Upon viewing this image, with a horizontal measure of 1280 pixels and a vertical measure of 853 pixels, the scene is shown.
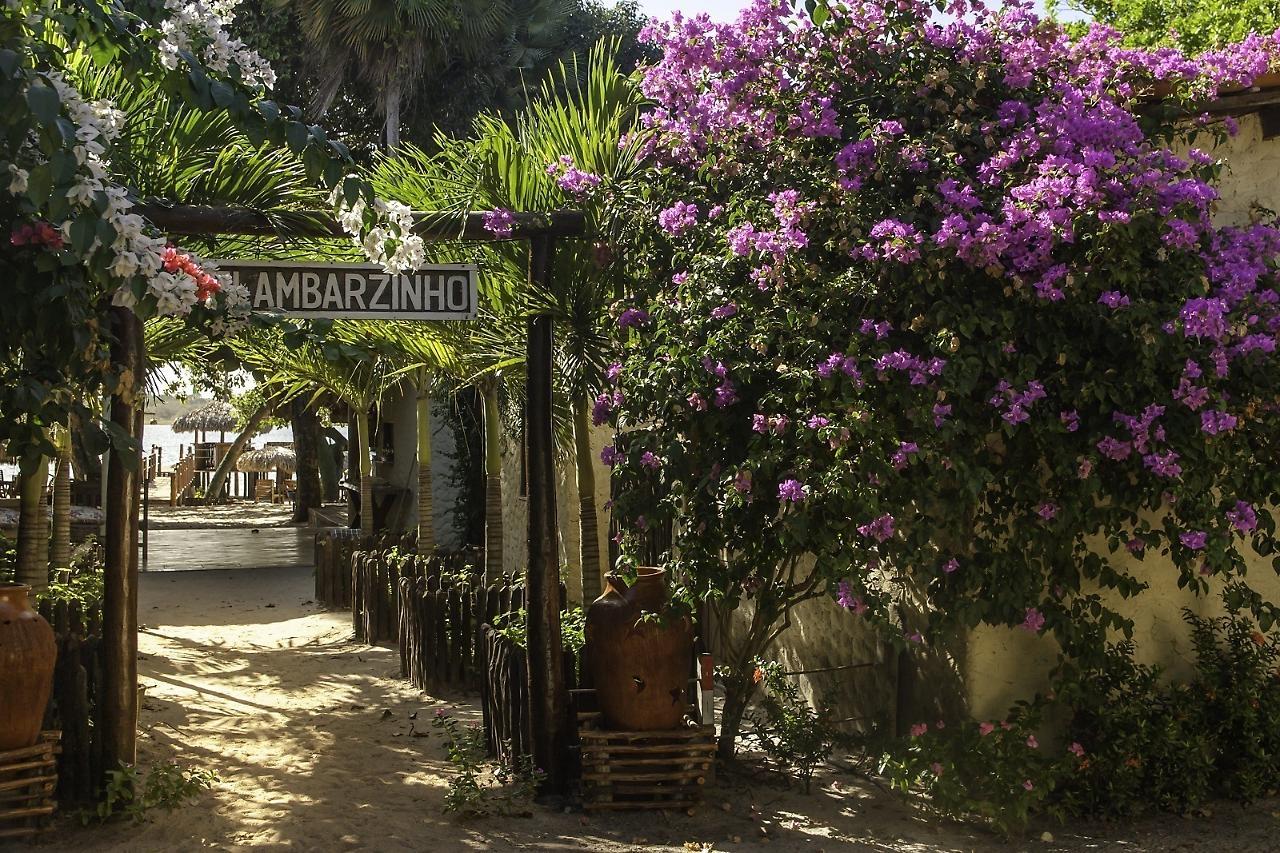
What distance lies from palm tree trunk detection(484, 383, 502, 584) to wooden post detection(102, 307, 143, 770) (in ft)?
9.76

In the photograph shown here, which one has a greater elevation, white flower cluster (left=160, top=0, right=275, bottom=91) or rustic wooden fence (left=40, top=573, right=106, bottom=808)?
white flower cluster (left=160, top=0, right=275, bottom=91)

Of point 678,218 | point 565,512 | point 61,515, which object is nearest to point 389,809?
point 678,218

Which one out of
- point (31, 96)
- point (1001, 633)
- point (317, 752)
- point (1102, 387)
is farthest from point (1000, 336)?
point (317, 752)

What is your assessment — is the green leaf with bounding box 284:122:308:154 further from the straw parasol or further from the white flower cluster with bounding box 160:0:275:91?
the straw parasol

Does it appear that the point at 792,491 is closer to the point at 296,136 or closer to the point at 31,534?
the point at 296,136

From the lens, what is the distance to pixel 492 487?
8445mm

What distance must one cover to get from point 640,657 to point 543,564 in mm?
628

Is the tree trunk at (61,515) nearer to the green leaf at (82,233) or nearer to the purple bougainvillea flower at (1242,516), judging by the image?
the green leaf at (82,233)

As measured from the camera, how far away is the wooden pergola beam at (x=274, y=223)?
5117 mm

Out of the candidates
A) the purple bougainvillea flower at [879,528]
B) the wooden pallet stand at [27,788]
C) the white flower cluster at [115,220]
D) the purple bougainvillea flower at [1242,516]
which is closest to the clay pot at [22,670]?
the wooden pallet stand at [27,788]

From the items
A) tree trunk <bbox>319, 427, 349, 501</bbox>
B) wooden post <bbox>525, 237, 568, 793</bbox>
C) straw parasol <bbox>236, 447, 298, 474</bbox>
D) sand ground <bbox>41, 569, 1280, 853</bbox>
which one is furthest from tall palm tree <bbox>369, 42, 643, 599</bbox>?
straw parasol <bbox>236, 447, 298, 474</bbox>

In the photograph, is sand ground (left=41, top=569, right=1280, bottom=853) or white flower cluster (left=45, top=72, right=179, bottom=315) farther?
sand ground (left=41, top=569, right=1280, bottom=853)

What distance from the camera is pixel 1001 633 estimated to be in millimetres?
5477

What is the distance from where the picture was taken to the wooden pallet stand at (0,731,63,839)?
188 inches
